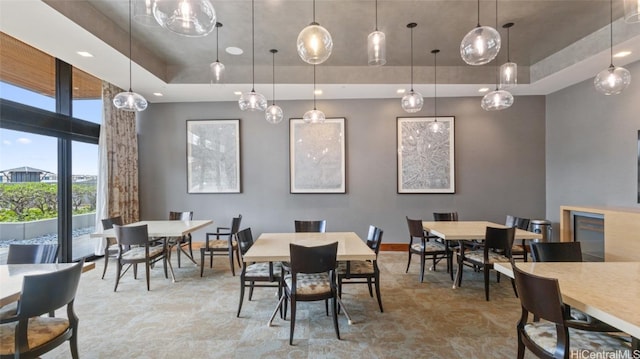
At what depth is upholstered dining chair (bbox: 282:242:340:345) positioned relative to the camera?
7.16 feet

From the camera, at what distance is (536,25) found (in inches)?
136

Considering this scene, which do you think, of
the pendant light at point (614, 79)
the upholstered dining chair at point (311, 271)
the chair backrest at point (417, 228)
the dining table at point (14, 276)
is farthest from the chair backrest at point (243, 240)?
the pendant light at point (614, 79)

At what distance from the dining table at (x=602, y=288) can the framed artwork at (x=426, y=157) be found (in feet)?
10.7

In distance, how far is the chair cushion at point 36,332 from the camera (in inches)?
61.1

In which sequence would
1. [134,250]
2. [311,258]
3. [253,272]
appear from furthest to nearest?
[134,250] → [253,272] → [311,258]

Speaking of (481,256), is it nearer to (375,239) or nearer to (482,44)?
(375,239)

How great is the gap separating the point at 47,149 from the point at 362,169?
16.6 feet

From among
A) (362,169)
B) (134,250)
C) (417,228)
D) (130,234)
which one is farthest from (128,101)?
(417,228)

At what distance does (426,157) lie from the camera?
5.25 m

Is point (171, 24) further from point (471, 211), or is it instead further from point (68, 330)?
point (471, 211)

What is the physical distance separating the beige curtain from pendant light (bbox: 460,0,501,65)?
5556mm

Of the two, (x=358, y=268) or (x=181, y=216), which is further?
(x=181, y=216)

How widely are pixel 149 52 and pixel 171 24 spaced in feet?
9.49

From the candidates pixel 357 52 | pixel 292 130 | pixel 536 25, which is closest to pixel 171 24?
pixel 357 52
